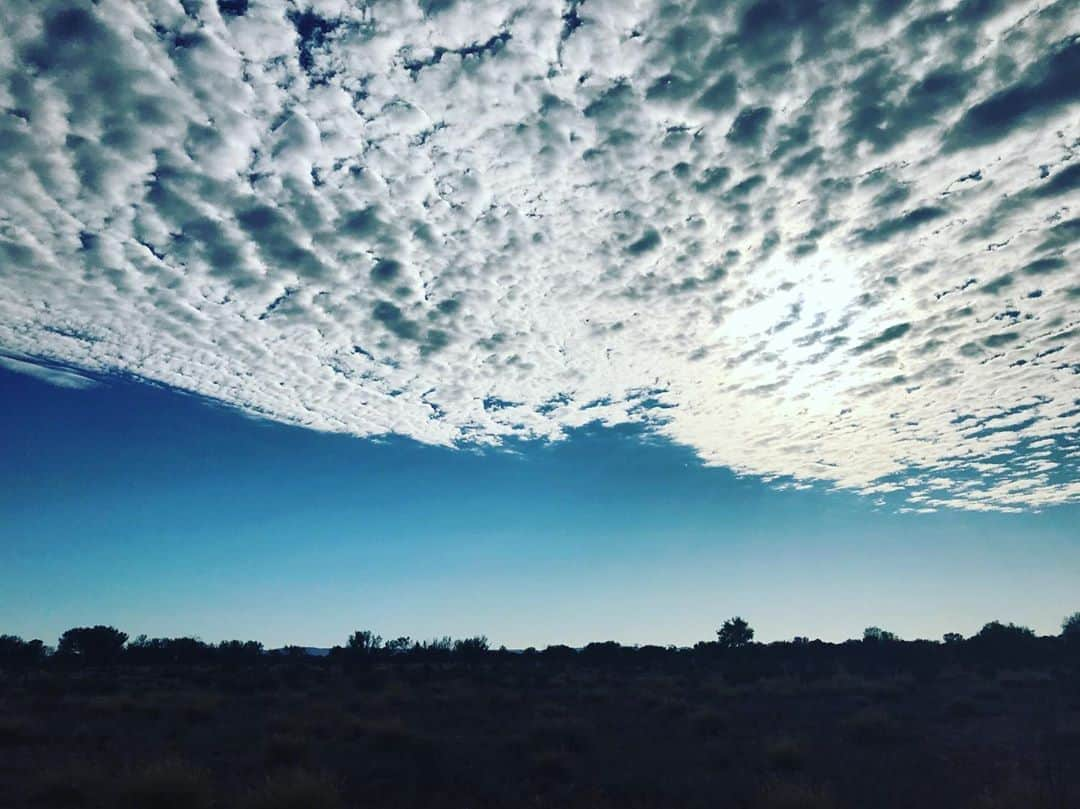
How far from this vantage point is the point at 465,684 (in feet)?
120

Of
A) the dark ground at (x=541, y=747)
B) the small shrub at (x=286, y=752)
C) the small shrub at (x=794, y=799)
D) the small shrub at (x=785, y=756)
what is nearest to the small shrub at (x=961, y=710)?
the dark ground at (x=541, y=747)

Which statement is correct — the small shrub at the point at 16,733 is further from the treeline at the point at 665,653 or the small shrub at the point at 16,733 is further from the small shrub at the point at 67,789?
the treeline at the point at 665,653

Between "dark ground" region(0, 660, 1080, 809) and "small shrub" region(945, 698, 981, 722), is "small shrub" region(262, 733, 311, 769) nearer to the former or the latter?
"dark ground" region(0, 660, 1080, 809)

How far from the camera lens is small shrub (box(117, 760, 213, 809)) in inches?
477

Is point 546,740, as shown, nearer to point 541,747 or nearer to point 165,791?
point 541,747

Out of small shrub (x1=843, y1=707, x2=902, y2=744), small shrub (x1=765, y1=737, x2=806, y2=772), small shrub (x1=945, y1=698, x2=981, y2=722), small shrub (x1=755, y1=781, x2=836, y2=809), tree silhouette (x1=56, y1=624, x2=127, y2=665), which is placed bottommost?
small shrub (x1=755, y1=781, x2=836, y2=809)

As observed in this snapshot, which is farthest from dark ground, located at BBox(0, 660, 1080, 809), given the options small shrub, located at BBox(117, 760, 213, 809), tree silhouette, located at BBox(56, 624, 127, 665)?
tree silhouette, located at BBox(56, 624, 127, 665)

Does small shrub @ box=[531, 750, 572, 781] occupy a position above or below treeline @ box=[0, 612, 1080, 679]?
below

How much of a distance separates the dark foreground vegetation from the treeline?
500 cm

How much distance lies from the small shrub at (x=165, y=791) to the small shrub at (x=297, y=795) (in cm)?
112

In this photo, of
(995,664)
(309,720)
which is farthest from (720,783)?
(995,664)

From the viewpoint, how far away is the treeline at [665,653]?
1923 inches

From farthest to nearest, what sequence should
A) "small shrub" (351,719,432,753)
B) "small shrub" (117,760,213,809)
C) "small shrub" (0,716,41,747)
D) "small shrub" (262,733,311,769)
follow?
"small shrub" (351,719,432,753), "small shrub" (0,716,41,747), "small shrub" (262,733,311,769), "small shrub" (117,760,213,809)

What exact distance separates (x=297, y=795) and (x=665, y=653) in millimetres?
59870
